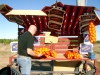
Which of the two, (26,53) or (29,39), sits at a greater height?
(29,39)

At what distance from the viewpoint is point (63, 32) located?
771cm

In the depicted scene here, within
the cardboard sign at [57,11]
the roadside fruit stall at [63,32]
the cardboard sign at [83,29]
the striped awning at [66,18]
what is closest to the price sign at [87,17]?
the roadside fruit stall at [63,32]

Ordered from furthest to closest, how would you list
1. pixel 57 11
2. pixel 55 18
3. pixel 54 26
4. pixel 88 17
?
pixel 54 26, pixel 55 18, pixel 88 17, pixel 57 11

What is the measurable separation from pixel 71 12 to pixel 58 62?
2.20m

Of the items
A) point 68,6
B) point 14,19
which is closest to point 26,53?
point 68,6

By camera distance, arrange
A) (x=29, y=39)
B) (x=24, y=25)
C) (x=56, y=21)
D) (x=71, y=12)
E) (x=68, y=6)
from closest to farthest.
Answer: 1. (x=29, y=39)
2. (x=68, y=6)
3. (x=71, y=12)
4. (x=56, y=21)
5. (x=24, y=25)

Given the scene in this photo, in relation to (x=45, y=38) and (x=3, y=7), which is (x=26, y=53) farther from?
(x=45, y=38)

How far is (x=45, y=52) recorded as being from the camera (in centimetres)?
637

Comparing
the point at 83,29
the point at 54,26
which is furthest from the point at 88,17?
the point at 54,26

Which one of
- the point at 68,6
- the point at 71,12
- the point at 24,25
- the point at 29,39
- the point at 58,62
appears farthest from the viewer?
the point at 24,25

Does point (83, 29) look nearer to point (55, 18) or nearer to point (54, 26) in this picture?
point (54, 26)

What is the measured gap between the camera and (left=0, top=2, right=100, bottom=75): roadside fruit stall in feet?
19.2

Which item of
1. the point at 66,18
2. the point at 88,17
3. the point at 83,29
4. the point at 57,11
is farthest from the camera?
the point at 83,29

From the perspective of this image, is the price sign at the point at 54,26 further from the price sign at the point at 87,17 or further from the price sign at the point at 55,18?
the price sign at the point at 87,17
